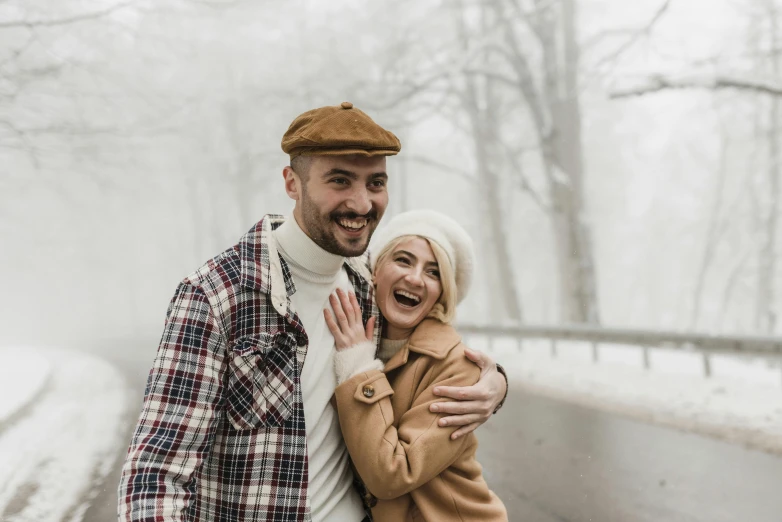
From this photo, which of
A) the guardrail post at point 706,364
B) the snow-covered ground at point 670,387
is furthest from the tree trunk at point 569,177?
the guardrail post at point 706,364

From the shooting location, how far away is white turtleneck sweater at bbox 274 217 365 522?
68.4 inches

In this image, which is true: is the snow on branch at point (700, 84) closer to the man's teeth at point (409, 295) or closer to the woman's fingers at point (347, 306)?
the man's teeth at point (409, 295)

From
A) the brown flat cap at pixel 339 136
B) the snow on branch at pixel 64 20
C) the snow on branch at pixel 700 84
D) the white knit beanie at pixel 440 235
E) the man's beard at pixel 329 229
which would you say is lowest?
the white knit beanie at pixel 440 235

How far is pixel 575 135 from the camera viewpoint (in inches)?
415

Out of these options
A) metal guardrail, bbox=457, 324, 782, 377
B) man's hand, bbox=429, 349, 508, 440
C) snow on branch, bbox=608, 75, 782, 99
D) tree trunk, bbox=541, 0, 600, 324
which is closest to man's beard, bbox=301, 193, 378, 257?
man's hand, bbox=429, 349, 508, 440

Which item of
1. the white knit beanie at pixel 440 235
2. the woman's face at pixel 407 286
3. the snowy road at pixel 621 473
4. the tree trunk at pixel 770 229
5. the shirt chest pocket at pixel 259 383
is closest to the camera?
the shirt chest pocket at pixel 259 383

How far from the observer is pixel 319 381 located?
178 cm

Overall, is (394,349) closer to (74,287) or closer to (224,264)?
(224,264)

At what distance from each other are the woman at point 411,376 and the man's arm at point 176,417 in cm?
43

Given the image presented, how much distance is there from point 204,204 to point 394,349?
926cm

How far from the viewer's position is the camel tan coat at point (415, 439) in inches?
65.7

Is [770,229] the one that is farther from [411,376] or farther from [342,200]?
[342,200]

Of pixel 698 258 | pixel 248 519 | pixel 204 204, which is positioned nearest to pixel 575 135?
pixel 204 204

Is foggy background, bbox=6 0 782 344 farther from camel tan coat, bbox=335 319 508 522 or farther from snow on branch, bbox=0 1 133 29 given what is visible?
camel tan coat, bbox=335 319 508 522
